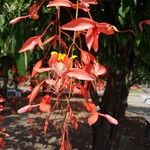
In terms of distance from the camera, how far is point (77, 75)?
108 cm

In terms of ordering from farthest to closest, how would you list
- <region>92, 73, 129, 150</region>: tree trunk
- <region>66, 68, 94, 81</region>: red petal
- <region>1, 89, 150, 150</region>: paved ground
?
<region>1, 89, 150, 150</region>: paved ground < <region>92, 73, 129, 150</region>: tree trunk < <region>66, 68, 94, 81</region>: red petal

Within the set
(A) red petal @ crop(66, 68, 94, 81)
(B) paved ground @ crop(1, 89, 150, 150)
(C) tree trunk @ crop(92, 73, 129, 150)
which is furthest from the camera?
(B) paved ground @ crop(1, 89, 150, 150)

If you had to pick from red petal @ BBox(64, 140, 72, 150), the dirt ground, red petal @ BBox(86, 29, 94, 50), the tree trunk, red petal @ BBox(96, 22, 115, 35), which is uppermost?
red petal @ BBox(96, 22, 115, 35)

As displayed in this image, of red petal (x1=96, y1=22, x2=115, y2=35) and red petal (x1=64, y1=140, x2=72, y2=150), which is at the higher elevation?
red petal (x1=96, y1=22, x2=115, y2=35)

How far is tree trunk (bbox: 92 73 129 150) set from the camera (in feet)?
15.2

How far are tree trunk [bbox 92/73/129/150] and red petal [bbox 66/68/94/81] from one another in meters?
3.15

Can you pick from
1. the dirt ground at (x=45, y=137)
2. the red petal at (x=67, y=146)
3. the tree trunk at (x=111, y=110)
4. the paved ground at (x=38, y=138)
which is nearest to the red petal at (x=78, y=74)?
the red petal at (x=67, y=146)

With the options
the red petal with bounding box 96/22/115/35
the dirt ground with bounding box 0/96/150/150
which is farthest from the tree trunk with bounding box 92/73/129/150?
the red petal with bounding box 96/22/115/35

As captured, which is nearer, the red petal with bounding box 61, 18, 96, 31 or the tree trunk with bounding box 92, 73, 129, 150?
the red petal with bounding box 61, 18, 96, 31

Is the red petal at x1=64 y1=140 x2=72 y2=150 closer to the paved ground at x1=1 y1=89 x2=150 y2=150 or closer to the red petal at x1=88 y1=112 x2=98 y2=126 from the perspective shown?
the red petal at x1=88 y1=112 x2=98 y2=126

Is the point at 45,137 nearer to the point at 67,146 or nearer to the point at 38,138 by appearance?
the point at 38,138

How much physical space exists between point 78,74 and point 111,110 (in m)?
3.84

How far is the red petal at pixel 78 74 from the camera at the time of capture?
1072 millimetres

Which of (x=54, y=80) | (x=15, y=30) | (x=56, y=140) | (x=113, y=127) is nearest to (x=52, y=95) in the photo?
(x=54, y=80)
